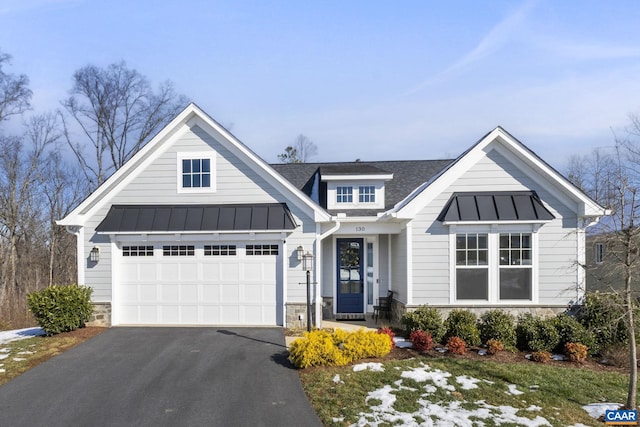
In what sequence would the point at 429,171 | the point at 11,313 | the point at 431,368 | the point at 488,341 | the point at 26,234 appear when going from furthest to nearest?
the point at 26,234, the point at 11,313, the point at 429,171, the point at 488,341, the point at 431,368

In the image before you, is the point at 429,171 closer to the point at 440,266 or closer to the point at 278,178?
the point at 440,266

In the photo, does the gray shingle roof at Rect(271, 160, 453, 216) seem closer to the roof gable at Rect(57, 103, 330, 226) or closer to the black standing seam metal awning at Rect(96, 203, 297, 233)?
the roof gable at Rect(57, 103, 330, 226)

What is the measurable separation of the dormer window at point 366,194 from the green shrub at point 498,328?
549 cm

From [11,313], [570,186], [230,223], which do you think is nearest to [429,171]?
[570,186]

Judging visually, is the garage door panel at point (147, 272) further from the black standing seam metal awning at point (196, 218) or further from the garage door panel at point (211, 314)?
the garage door panel at point (211, 314)

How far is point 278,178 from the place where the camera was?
12.0m

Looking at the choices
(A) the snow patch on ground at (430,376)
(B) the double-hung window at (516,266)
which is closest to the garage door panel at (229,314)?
(A) the snow patch on ground at (430,376)

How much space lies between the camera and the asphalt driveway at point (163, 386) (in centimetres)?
657

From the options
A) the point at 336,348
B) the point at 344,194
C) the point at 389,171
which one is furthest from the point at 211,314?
the point at 389,171

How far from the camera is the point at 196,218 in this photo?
39.4ft

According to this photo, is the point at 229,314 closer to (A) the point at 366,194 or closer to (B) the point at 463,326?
(A) the point at 366,194

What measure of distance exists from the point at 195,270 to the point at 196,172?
2.98m

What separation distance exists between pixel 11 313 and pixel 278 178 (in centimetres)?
1526

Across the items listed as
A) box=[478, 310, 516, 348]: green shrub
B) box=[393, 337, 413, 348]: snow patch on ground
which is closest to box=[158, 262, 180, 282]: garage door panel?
box=[393, 337, 413, 348]: snow patch on ground
